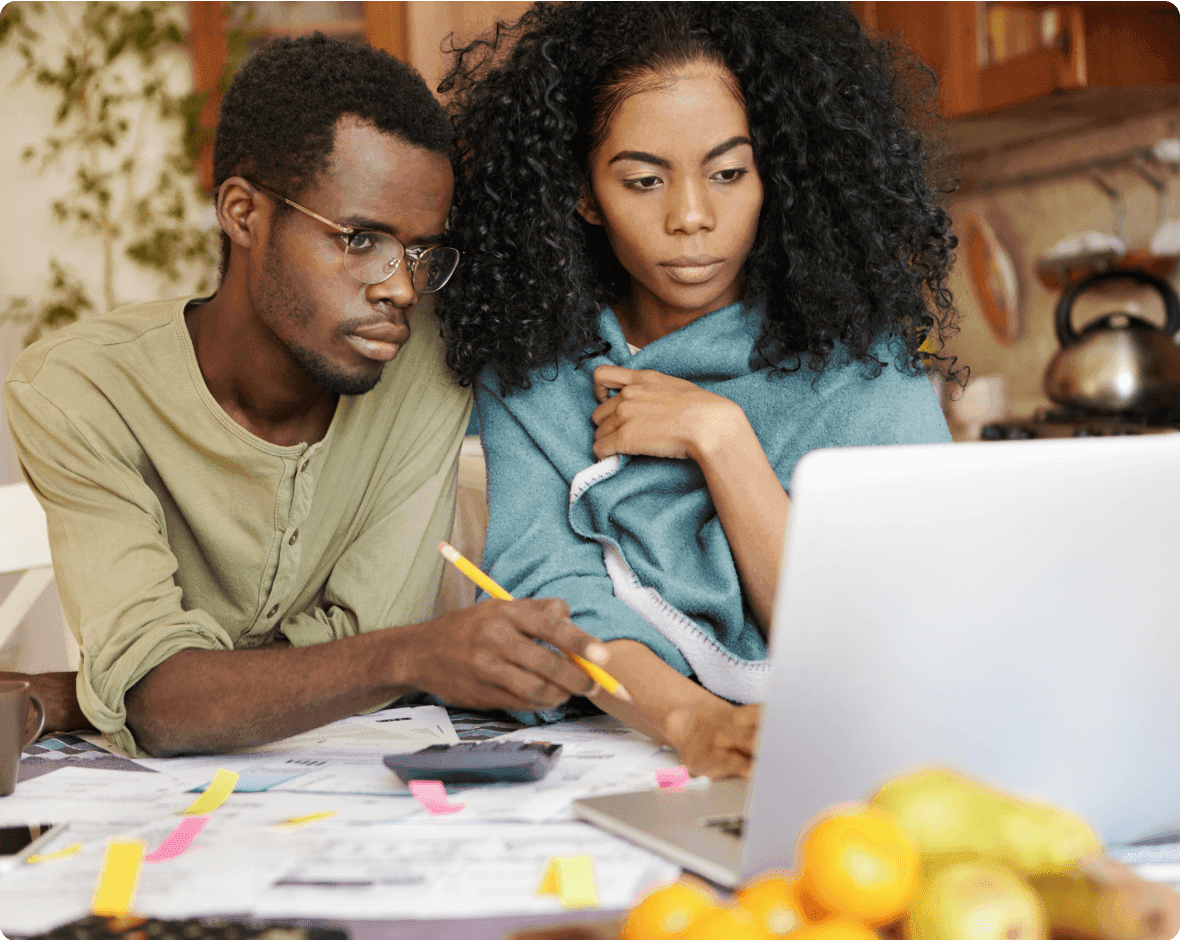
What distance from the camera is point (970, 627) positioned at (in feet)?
1.75

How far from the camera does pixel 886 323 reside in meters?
1.23

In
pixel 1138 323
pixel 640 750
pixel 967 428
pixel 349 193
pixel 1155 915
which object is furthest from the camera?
pixel 967 428

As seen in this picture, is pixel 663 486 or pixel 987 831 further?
pixel 663 486

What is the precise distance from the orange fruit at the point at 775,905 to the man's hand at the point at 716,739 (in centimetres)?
30

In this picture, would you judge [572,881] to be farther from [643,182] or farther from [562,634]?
[643,182]

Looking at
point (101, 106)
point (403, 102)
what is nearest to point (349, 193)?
point (403, 102)

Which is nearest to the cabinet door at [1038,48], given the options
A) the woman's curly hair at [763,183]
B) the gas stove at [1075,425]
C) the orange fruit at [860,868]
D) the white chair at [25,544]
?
the gas stove at [1075,425]

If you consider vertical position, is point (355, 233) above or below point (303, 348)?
above

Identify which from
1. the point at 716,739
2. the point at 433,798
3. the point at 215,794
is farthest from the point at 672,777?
the point at 215,794

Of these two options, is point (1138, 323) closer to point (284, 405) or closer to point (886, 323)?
point (886, 323)

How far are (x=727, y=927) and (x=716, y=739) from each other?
0.40m

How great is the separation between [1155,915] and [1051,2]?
100.0 inches

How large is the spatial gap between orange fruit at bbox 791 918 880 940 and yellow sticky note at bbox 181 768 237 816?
45 cm

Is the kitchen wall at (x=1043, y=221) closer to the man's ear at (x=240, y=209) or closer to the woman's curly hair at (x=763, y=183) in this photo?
the woman's curly hair at (x=763, y=183)
